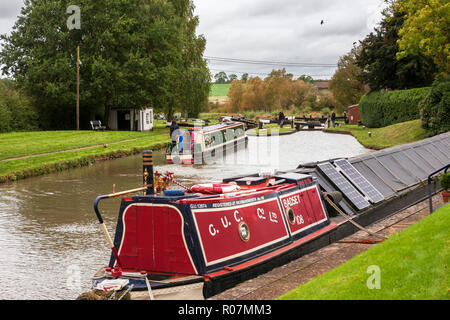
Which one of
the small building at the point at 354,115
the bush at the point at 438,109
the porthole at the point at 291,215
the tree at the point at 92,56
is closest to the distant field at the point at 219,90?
the small building at the point at 354,115

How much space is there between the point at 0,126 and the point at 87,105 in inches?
375

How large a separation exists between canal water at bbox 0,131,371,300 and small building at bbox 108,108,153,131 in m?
20.9

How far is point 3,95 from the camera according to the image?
132ft

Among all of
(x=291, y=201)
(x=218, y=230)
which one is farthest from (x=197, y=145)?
(x=218, y=230)

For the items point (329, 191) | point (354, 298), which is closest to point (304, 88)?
point (329, 191)

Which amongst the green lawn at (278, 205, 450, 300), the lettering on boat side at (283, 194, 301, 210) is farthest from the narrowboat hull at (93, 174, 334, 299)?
the green lawn at (278, 205, 450, 300)

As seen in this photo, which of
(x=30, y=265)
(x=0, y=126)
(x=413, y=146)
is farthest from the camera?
(x=0, y=126)

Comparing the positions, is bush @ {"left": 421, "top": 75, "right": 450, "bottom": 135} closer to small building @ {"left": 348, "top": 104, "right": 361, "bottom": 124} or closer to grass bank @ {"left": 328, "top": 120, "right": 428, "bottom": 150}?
grass bank @ {"left": 328, "top": 120, "right": 428, "bottom": 150}

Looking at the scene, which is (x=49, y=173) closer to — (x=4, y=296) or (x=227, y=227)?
(x=4, y=296)

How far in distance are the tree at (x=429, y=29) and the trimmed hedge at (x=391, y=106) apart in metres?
2.85

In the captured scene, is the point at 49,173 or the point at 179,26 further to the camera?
the point at 179,26

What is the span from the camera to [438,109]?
1176 inches

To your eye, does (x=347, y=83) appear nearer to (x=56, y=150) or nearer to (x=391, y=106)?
(x=391, y=106)

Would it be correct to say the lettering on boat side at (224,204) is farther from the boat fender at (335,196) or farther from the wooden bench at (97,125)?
the wooden bench at (97,125)
